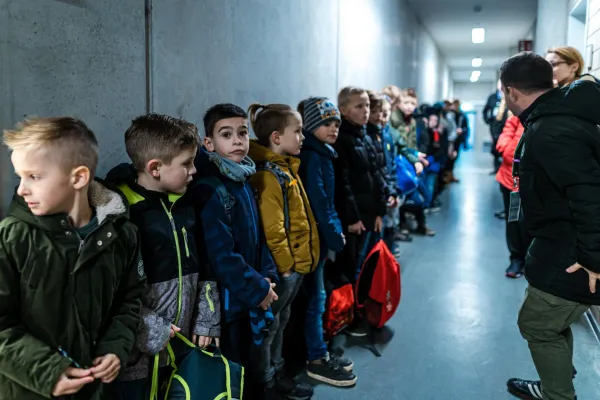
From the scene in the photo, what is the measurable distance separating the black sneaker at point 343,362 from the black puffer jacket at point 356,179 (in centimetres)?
82

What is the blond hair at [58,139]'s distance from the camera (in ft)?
4.44

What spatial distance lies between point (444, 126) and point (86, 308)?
7.33m

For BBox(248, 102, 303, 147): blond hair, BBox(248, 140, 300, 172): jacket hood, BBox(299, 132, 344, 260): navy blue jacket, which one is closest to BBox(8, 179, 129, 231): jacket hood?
BBox(248, 140, 300, 172): jacket hood

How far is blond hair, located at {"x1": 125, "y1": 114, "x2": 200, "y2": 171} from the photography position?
69.1 inches

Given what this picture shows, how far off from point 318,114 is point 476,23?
1039 centimetres

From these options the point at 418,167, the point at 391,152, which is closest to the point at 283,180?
the point at 391,152

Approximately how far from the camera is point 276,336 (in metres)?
2.61

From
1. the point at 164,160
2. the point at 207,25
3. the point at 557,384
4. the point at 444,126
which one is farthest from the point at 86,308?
the point at 444,126

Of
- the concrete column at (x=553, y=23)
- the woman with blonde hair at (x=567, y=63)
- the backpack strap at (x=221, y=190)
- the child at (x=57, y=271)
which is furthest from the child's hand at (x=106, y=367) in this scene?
the concrete column at (x=553, y=23)

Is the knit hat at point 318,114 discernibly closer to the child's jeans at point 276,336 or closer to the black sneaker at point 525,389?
the child's jeans at point 276,336

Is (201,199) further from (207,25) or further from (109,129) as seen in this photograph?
(207,25)

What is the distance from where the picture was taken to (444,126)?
8086 millimetres

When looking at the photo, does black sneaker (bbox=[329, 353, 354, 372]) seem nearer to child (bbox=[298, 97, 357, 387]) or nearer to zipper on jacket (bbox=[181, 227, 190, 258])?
child (bbox=[298, 97, 357, 387])

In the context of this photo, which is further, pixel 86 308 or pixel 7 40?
pixel 7 40
